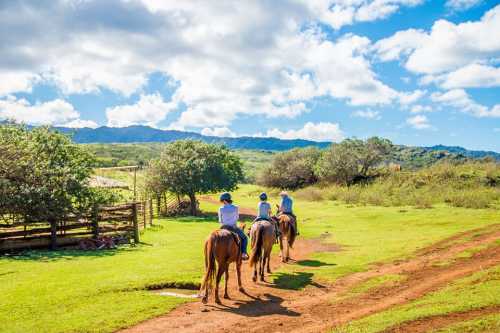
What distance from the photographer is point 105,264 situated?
60.1ft

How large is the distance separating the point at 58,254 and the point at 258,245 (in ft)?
40.6

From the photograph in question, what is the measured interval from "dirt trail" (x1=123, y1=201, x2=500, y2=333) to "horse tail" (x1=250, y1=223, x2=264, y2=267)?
3.33 ft

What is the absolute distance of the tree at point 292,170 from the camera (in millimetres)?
79938

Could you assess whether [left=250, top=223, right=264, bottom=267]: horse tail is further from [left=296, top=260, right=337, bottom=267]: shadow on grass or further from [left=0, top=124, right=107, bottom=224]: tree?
[left=0, top=124, right=107, bottom=224]: tree

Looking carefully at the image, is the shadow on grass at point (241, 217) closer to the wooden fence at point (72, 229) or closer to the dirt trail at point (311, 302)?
the wooden fence at point (72, 229)

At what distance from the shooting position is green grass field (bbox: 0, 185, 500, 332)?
36.8 ft

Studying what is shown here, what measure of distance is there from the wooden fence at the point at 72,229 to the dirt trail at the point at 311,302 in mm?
11138

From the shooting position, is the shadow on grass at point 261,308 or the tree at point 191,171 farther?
the tree at point 191,171

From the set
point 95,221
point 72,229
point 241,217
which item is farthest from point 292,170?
point 72,229

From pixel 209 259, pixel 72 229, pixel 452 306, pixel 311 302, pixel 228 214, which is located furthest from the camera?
pixel 72 229

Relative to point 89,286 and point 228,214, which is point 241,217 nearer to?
point 89,286

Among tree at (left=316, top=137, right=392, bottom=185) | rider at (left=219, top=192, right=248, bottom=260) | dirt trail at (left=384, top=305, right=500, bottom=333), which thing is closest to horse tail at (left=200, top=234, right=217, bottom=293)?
rider at (left=219, top=192, right=248, bottom=260)

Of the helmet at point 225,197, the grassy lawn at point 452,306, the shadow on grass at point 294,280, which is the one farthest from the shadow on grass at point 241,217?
the grassy lawn at point 452,306

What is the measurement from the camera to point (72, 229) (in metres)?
24.3
